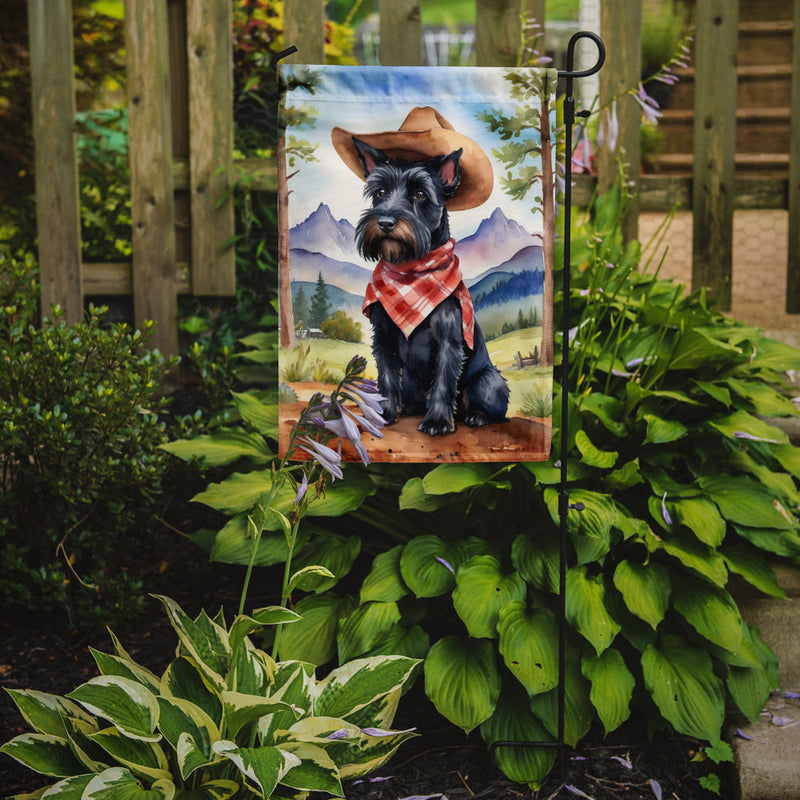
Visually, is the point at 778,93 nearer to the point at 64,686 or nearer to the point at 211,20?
the point at 211,20

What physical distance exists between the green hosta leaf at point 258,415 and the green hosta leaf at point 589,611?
984 mm

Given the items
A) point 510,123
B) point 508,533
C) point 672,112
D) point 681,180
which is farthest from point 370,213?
point 672,112

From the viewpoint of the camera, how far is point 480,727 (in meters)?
2.09

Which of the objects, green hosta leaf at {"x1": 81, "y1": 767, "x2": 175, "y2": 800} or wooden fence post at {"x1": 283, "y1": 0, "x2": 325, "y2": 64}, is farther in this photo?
wooden fence post at {"x1": 283, "y1": 0, "x2": 325, "y2": 64}

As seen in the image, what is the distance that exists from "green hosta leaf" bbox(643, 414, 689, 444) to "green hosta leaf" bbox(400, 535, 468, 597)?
581mm

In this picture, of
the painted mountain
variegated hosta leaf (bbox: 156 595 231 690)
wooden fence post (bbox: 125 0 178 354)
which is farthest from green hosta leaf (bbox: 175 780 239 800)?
wooden fence post (bbox: 125 0 178 354)

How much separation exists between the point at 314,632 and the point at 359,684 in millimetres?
334

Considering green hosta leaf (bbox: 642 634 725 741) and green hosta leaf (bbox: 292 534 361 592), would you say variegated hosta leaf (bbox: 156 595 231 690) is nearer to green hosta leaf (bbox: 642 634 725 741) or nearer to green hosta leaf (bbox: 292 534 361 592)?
green hosta leaf (bbox: 292 534 361 592)

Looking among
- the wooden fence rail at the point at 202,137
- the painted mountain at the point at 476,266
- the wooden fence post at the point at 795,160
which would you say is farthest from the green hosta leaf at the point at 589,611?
the wooden fence post at the point at 795,160

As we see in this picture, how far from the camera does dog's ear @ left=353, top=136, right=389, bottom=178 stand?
190 cm

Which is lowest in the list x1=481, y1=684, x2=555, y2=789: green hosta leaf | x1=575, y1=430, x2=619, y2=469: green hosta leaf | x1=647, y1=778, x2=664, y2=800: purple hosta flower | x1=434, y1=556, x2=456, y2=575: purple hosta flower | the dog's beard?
x1=647, y1=778, x2=664, y2=800: purple hosta flower

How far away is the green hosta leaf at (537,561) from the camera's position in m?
2.11

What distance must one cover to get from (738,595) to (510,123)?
1.46 m

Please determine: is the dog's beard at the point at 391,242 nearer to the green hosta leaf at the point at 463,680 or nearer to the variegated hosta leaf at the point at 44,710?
the green hosta leaf at the point at 463,680
